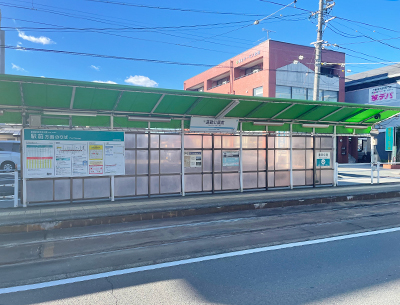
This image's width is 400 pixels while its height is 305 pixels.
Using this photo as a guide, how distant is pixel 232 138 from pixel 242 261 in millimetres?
7335

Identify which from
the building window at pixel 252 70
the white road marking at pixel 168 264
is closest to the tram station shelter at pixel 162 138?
the white road marking at pixel 168 264

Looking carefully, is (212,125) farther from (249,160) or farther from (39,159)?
(39,159)

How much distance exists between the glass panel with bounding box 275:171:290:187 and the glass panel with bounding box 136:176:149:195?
18.6 feet

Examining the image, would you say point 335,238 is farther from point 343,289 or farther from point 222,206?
point 222,206

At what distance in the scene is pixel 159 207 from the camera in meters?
9.70

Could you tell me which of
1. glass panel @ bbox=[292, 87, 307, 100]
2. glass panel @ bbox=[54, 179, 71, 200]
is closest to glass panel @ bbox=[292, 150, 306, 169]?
glass panel @ bbox=[54, 179, 71, 200]

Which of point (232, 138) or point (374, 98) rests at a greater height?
point (374, 98)

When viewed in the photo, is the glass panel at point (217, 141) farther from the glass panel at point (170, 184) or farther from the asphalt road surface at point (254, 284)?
the asphalt road surface at point (254, 284)

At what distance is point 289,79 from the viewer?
28875 mm

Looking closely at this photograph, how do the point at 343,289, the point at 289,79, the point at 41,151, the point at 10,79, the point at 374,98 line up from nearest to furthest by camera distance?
the point at 343,289 < the point at 10,79 < the point at 41,151 < the point at 289,79 < the point at 374,98

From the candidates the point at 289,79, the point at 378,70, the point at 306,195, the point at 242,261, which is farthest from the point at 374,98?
the point at 242,261

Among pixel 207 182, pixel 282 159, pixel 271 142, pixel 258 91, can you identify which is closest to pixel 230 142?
pixel 207 182

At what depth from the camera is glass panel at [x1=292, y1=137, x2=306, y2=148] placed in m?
13.7

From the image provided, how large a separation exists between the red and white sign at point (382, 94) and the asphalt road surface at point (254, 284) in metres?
31.1
